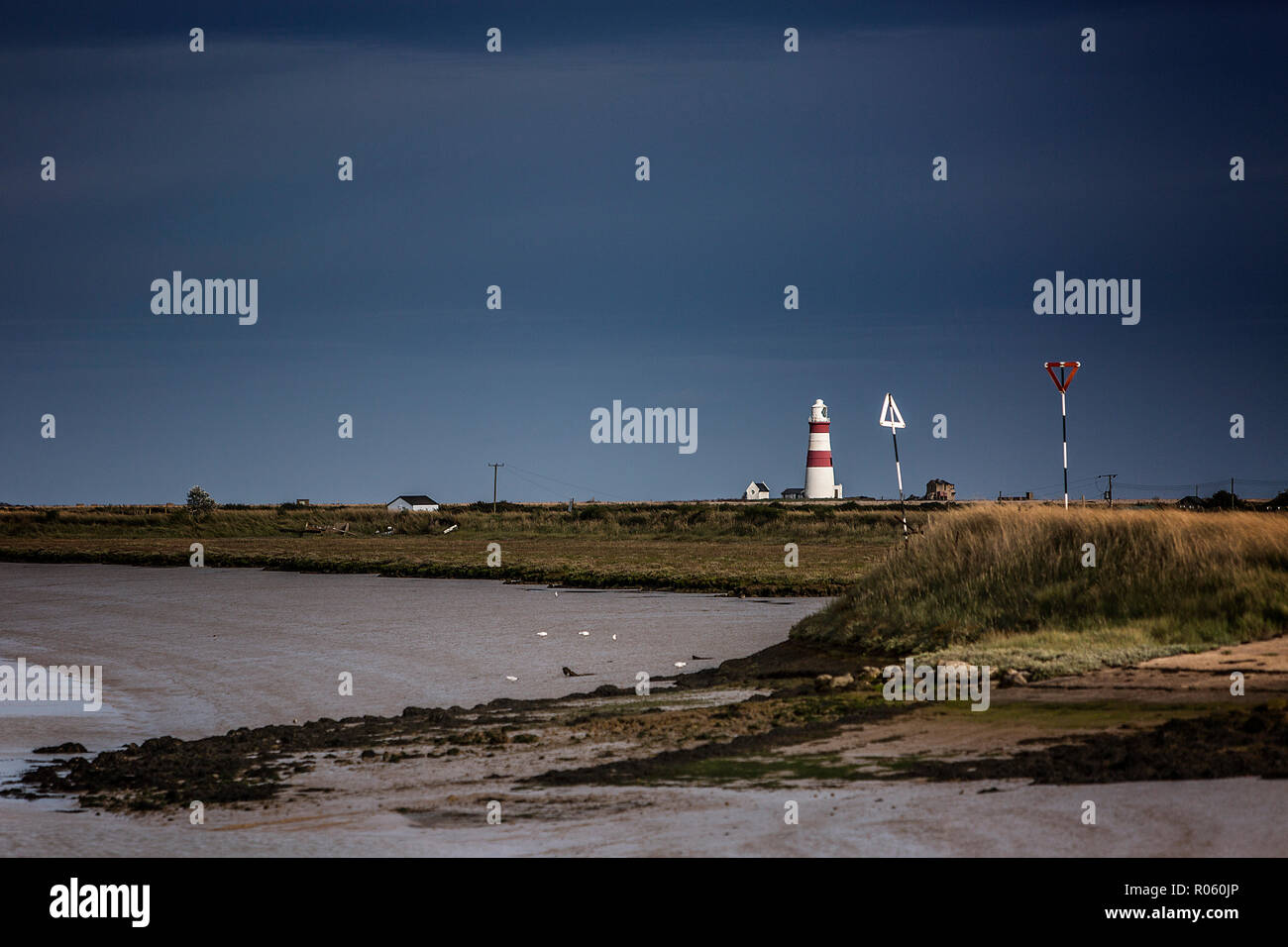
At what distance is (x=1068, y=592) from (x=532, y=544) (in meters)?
47.5

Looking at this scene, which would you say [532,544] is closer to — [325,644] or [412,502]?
[325,644]

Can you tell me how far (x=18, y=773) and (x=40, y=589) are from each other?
30415 mm

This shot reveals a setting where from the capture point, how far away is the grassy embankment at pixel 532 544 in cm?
4053

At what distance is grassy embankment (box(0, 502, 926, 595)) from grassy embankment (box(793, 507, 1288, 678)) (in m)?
6.13

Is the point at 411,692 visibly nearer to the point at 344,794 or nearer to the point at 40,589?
the point at 344,794

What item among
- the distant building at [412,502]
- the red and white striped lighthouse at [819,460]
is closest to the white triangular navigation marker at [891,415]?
the red and white striped lighthouse at [819,460]

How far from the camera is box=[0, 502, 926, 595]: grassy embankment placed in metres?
40.5

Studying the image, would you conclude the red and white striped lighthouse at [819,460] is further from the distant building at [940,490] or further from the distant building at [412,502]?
the distant building at [412,502]

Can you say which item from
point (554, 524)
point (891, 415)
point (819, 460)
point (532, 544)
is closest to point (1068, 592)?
point (891, 415)

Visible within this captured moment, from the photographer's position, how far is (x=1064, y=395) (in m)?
23.7

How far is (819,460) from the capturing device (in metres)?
105

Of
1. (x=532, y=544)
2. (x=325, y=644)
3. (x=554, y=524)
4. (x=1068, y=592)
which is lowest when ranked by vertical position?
(x=325, y=644)

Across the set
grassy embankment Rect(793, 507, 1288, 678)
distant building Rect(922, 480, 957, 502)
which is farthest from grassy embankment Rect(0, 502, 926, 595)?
distant building Rect(922, 480, 957, 502)

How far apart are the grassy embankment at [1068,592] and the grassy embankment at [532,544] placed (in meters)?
6.13
